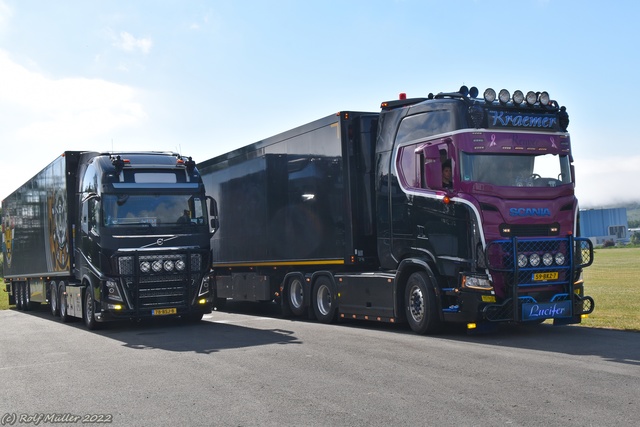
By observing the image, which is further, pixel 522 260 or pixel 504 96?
pixel 504 96

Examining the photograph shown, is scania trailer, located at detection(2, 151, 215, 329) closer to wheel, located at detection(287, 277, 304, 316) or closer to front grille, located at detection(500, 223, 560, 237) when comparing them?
wheel, located at detection(287, 277, 304, 316)

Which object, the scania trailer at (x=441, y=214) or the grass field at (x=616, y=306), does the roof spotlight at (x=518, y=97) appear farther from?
the grass field at (x=616, y=306)

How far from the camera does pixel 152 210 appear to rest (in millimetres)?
16906

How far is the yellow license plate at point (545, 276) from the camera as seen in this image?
42.0 feet

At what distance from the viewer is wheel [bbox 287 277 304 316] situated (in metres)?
18.2

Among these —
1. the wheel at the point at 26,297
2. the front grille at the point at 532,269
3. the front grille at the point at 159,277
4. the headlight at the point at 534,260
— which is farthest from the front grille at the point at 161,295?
the wheel at the point at 26,297

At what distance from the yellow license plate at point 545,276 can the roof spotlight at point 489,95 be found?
2951mm

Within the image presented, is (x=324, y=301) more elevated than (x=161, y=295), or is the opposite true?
(x=161, y=295)

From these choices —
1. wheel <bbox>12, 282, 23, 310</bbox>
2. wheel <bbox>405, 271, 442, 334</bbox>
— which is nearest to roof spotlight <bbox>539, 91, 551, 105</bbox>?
wheel <bbox>405, 271, 442, 334</bbox>

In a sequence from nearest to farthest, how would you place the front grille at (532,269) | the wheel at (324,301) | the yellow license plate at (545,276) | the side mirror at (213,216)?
the front grille at (532,269)
the yellow license plate at (545,276)
the wheel at (324,301)
the side mirror at (213,216)

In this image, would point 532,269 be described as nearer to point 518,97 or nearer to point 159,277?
point 518,97

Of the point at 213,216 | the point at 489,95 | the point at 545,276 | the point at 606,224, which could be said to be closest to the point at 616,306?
the point at 545,276

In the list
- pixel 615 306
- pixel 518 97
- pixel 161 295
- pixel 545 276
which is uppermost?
pixel 518 97

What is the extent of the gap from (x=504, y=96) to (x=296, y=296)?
751 cm
